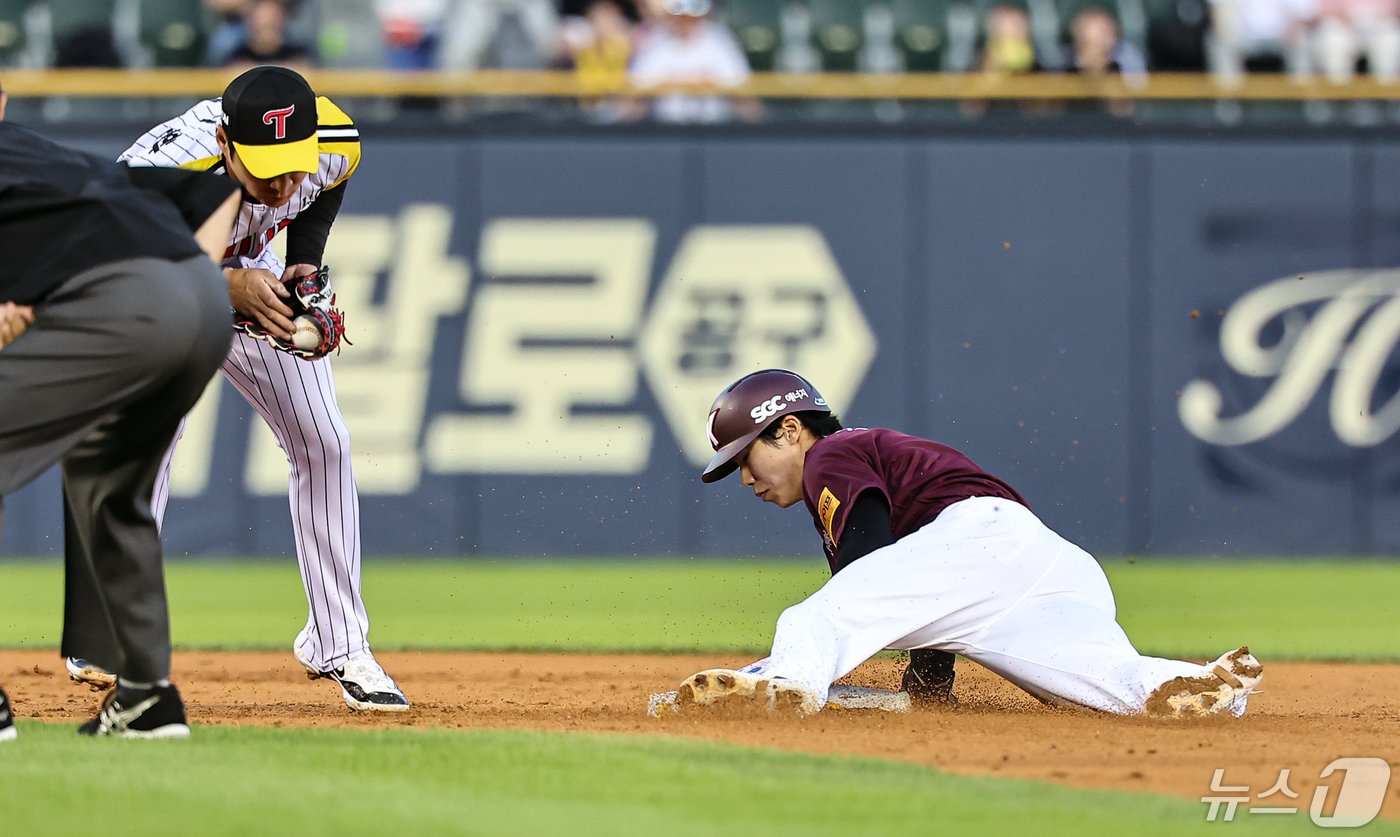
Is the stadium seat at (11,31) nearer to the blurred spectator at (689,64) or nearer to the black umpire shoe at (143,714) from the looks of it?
the blurred spectator at (689,64)

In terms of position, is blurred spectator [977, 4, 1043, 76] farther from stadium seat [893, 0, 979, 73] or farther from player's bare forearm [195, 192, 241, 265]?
player's bare forearm [195, 192, 241, 265]

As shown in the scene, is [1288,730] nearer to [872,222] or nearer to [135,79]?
[872,222]

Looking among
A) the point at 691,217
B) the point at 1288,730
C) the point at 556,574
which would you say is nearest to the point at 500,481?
the point at 556,574

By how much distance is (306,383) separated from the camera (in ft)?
18.7

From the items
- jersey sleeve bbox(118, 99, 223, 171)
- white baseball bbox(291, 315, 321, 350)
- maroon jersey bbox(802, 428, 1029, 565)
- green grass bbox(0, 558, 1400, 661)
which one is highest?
jersey sleeve bbox(118, 99, 223, 171)

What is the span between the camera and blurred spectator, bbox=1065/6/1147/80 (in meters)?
12.0

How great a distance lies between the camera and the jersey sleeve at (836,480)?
5230 mm

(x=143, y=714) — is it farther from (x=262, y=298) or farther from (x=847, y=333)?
(x=847, y=333)

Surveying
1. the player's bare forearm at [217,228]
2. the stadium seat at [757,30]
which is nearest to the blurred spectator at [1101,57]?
the stadium seat at [757,30]

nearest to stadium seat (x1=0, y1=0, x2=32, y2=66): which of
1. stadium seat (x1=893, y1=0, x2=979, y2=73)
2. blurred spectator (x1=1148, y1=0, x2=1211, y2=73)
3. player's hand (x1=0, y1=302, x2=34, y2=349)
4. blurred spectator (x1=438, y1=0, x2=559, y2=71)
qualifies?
blurred spectator (x1=438, y1=0, x2=559, y2=71)

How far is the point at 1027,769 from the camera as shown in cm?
435

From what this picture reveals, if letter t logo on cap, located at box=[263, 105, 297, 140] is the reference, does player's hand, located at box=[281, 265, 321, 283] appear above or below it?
below

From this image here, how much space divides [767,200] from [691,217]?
462 millimetres

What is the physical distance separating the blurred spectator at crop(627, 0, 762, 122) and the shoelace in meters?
6.45
